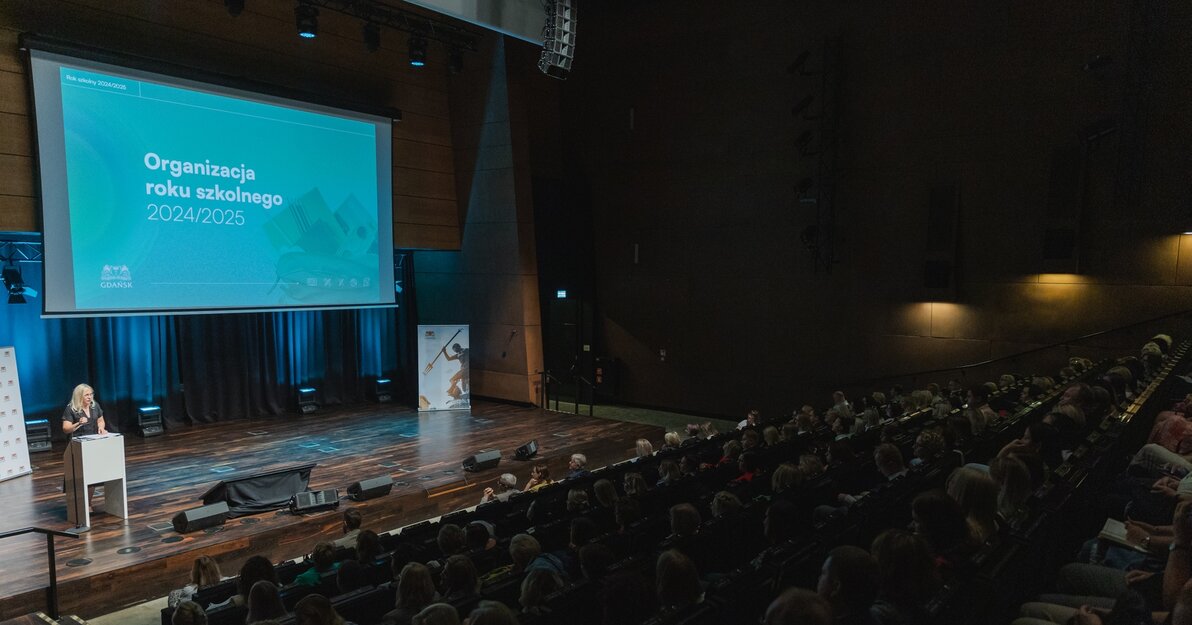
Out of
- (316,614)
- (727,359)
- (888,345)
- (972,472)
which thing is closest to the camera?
(316,614)

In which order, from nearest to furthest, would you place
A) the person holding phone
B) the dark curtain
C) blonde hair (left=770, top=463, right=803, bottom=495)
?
1. blonde hair (left=770, top=463, right=803, bottom=495)
2. the person holding phone
3. the dark curtain

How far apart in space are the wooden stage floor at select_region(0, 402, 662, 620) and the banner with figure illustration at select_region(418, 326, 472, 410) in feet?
0.91

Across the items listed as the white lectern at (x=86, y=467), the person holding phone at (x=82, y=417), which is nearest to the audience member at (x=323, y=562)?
the white lectern at (x=86, y=467)

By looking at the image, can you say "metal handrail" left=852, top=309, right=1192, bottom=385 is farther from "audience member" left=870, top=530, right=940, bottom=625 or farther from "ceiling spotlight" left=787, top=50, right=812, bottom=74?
"audience member" left=870, top=530, right=940, bottom=625

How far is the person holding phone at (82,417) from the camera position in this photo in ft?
21.9

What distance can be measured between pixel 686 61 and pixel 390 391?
24.0 feet

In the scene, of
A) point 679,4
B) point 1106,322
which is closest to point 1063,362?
point 1106,322

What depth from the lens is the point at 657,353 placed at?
1188 centimetres

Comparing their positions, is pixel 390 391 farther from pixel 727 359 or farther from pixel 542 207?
pixel 727 359

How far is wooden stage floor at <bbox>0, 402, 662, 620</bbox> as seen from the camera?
5055mm

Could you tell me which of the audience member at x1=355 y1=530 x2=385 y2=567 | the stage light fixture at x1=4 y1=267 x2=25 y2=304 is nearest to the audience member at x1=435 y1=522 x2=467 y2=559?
the audience member at x1=355 y1=530 x2=385 y2=567

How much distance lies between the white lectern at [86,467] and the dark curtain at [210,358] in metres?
3.67

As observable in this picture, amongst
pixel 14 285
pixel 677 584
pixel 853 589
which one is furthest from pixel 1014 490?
pixel 14 285

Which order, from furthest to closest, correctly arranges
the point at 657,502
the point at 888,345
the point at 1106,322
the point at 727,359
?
the point at 727,359 → the point at 888,345 → the point at 1106,322 → the point at 657,502
